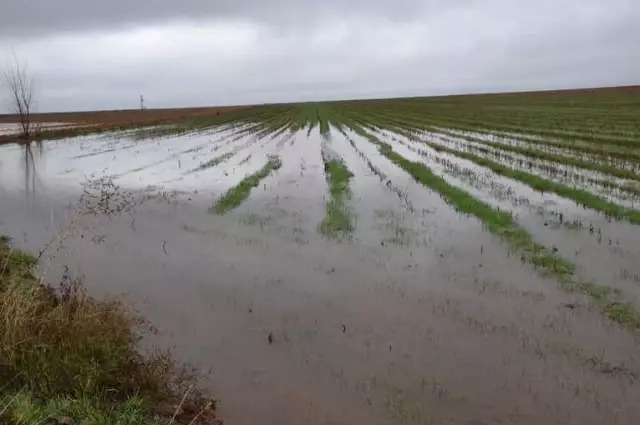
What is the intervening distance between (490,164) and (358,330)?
581 inches

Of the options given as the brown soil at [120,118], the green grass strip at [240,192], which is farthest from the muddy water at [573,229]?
the brown soil at [120,118]

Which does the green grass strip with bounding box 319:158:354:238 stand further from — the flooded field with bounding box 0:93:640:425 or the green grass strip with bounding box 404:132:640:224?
the green grass strip with bounding box 404:132:640:224

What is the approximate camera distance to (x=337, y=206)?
1454cm

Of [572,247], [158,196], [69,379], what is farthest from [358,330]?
[158,196]

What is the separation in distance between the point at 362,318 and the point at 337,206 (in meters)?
7.24

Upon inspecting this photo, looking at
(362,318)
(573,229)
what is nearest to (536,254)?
(573,229)

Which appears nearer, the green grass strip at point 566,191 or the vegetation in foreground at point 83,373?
→ the vegetation in foreground at point 83,373

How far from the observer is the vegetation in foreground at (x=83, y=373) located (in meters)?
4.63

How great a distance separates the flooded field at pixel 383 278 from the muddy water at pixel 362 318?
28mm

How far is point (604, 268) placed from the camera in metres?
9.09

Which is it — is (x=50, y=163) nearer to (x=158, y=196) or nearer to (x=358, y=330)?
(x=158, y=196)

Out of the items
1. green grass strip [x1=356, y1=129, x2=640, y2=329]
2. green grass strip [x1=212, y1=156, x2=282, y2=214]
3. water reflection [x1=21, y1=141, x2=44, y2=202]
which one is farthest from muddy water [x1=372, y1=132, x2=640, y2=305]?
water reflection [x1=21, y1=141, x2=44, y2=202]

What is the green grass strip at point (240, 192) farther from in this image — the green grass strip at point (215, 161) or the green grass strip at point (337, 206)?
the green grass strip at point (215, 161)

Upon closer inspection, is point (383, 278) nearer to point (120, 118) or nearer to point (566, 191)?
point (566, 191)
